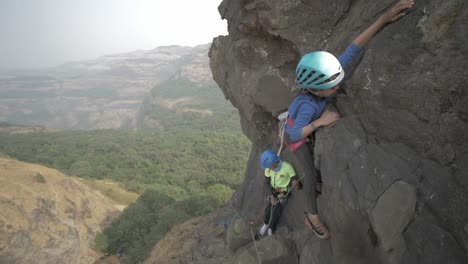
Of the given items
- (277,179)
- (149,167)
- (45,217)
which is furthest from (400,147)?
(149,167)

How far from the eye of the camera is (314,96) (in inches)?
178

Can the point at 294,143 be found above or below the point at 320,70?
below

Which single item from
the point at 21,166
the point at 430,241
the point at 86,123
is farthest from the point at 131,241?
the point at 86,123

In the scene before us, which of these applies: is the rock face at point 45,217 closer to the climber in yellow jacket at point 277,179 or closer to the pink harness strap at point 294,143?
the climber in yellow jacket at point 277,179

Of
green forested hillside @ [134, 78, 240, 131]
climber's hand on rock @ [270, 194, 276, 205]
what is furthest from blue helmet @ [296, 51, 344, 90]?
green forested hillside @ [134, 78, 240, 131]

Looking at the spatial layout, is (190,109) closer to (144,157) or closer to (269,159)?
(144,157)

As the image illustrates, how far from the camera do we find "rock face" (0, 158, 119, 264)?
22281 mm

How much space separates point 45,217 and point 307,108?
87.3ft

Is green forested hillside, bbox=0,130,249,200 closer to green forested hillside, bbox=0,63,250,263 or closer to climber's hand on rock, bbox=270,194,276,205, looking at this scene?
green forested hillside, bbox=0,63,250,263

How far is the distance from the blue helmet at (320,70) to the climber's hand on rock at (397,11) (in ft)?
3.10

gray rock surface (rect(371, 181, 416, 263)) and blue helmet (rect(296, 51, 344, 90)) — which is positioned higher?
blue helmet (rect(296, 51, 344, 90))

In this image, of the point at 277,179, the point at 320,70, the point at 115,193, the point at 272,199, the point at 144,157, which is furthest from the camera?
the point at 144,157

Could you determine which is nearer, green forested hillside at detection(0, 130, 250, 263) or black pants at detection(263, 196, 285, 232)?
black pants at detection(263, 196, 285, 232)

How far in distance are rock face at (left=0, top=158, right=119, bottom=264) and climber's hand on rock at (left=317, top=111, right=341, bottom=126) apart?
2457cm
